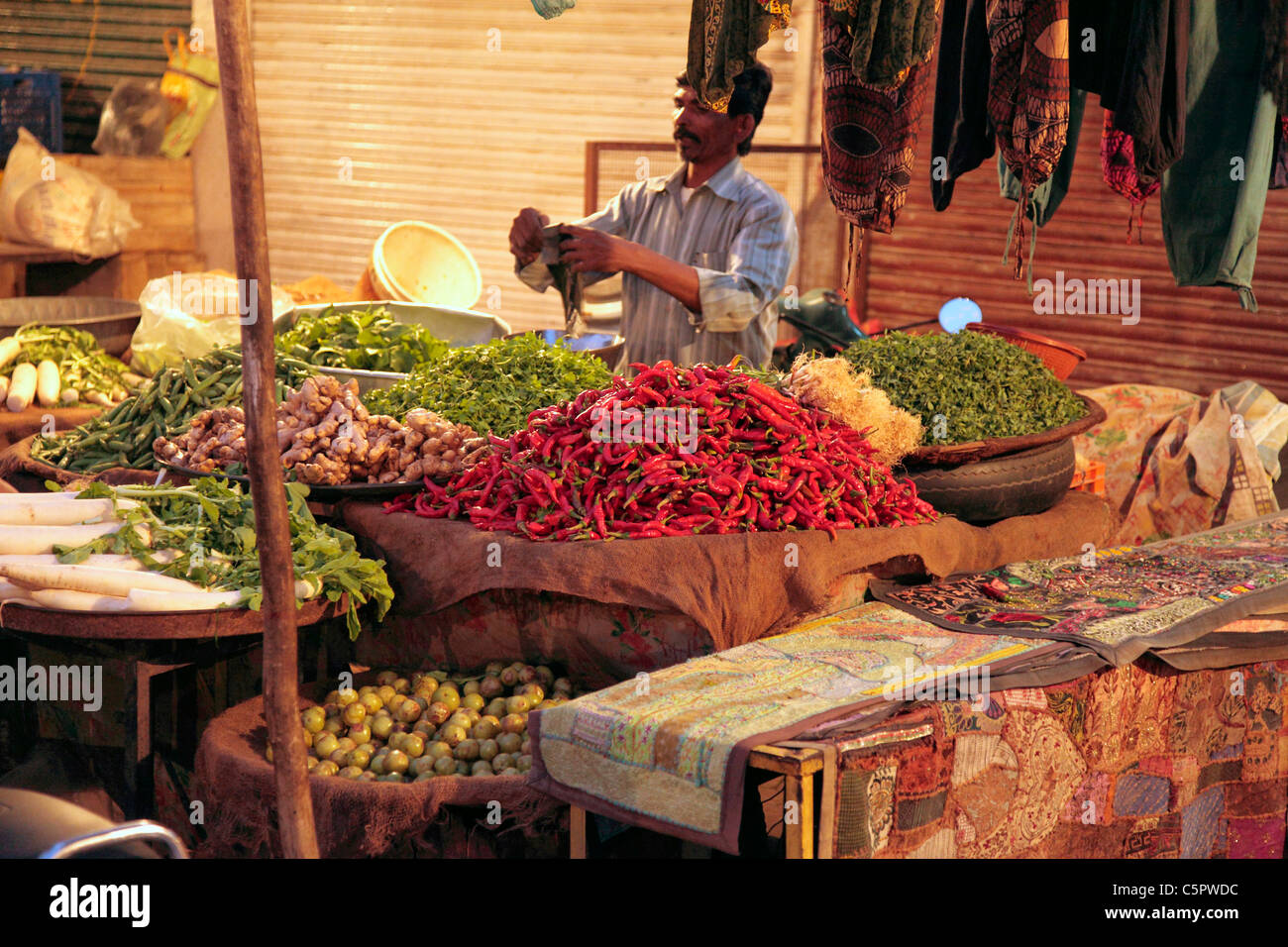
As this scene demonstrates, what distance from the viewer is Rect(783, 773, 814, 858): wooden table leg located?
2.61m

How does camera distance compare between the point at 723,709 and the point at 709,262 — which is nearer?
the point at 723,709

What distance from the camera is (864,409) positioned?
13.1 feet

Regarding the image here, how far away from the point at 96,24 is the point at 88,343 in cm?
568

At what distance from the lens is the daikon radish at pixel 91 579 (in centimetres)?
321

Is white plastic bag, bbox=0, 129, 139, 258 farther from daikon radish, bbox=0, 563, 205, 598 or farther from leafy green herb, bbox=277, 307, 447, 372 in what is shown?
daikon radish, bbox=0, 563, 205, 598

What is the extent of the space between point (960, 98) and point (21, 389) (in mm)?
4305

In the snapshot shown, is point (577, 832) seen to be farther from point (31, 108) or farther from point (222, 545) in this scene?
point (31, 108)

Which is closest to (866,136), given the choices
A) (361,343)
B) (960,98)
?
(960,98)

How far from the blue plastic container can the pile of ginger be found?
6.71m

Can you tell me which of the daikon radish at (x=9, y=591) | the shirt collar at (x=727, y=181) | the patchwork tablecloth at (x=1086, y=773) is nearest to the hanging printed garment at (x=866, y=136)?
the shirt collar at (x=727, y=181)

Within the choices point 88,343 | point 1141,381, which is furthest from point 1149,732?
point 88,343

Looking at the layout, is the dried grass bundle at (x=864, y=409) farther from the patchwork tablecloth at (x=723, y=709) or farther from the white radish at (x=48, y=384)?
the white radish at (x=48, y=384)

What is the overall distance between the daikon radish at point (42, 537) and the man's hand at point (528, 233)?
184 cm

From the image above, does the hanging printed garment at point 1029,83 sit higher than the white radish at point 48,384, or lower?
higher
